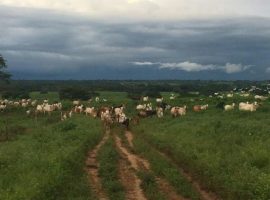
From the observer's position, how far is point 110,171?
1980 cm

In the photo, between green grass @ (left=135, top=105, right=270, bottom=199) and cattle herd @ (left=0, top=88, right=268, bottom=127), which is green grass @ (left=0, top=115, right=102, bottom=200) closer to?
green grass @ (left=135, top=105, right=270, bottom=199)

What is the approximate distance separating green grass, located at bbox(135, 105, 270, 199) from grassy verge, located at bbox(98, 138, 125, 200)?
8.26 feet

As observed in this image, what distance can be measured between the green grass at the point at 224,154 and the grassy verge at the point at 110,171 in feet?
8.26

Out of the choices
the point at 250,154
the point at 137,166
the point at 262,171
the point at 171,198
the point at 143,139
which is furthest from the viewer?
the point at 143,139

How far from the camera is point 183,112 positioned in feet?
142

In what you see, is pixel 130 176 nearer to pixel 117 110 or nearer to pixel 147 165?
pixel 147 165

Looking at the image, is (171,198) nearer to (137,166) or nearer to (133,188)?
(133,188)

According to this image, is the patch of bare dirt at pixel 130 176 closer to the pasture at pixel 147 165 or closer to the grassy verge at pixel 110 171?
the pasture at pixel 147 165

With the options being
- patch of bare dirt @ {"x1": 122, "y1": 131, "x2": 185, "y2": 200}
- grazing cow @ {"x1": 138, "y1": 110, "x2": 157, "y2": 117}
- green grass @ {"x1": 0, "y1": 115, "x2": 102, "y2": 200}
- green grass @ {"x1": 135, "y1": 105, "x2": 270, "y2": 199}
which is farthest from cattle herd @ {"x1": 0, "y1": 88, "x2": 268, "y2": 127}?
patch of bare dirt @ {"x1": 122, "y1": 131, "x2": 185, "y2": 200}

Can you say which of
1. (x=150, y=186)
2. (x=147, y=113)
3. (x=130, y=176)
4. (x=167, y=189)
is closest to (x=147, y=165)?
(x=130, y=176)

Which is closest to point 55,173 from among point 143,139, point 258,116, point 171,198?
point 171,198

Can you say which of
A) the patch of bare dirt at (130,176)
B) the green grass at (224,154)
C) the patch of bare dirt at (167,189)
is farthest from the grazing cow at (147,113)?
the patch of bare dirt at (167,189)

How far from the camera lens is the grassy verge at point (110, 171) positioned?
16325 millimetres

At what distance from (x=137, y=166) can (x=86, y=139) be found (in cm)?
693
